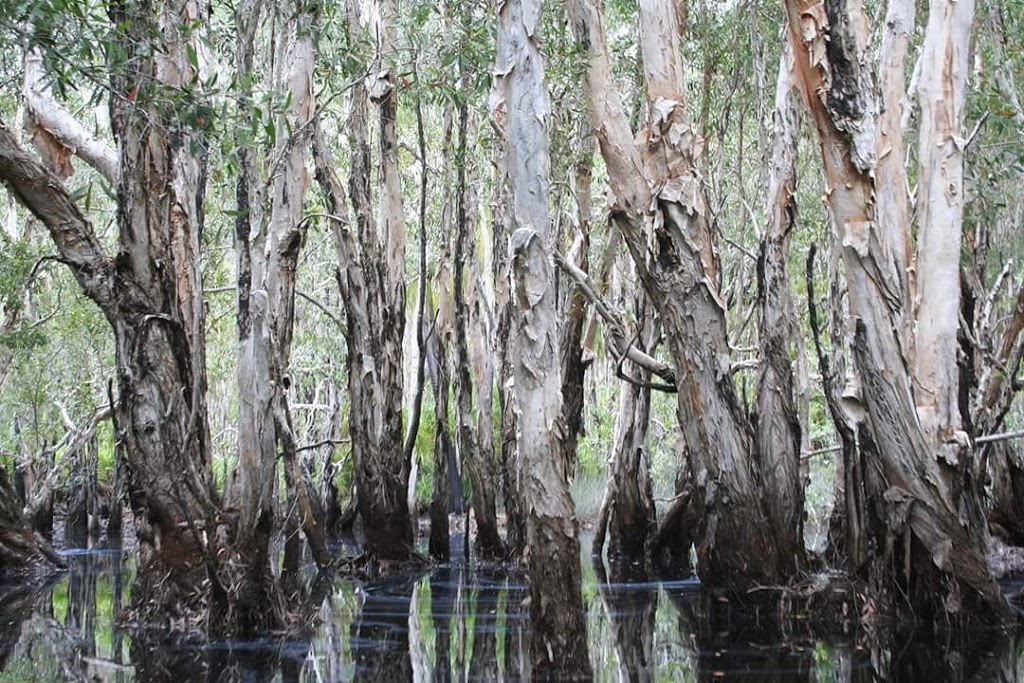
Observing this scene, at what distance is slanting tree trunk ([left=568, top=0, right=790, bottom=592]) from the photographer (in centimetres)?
921

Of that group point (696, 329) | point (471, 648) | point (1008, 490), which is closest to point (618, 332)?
point (696, 329)

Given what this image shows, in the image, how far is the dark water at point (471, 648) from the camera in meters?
7.33

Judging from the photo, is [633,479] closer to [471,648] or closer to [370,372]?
[370,372]

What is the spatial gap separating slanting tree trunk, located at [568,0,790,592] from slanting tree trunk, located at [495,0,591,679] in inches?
99.0

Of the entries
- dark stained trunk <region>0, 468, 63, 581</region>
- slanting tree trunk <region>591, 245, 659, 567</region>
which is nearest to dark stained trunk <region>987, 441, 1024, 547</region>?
slanting tree trunk <region>591, 245, 659, 567</region>

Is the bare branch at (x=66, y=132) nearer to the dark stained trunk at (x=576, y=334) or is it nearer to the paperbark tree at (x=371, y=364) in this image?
the paperbark tree at (x=371, y=364)

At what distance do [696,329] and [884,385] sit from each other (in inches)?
63.1

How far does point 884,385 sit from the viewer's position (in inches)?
321

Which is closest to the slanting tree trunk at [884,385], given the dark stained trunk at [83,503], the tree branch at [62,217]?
the tree branch at [62,217]

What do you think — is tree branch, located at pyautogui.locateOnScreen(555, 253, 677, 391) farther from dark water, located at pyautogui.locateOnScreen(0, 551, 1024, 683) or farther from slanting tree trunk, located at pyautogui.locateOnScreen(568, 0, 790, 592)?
dark water, located at pyautogui.locateOnScreen(0, 551, 1024, 683)

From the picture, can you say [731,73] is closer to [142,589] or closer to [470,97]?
[470,97]

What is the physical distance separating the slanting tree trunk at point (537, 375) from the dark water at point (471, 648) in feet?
2.20

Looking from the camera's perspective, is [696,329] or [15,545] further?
[15,545]

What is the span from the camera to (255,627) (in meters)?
8.81
